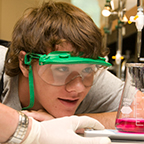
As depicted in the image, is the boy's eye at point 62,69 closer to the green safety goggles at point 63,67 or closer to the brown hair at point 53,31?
the green safety goggles at point 63,67

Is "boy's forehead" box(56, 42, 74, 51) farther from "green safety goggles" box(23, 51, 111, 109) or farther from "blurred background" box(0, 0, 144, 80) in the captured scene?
"blurred background" box(0, 0, 144, 80)

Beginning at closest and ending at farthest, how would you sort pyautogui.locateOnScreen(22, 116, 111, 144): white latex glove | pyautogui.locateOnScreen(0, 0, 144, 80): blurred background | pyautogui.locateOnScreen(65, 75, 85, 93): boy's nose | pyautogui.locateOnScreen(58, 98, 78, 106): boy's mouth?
pyautogui.locateOnScreen(22, 116, 111, 144): white latex glove → pyautogui.locateOnScreen(65, 75, 85, 93): boy's nose → pyautogui.locateOnScreen(58, 98, 78, 106): boy's mouth → pyautogui.locateOnScreen(0, 0, 144, 80): blurred background

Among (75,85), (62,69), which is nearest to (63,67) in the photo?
(62,69)

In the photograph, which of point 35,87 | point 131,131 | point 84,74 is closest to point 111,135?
point 131,131

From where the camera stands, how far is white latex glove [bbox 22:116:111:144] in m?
0.75

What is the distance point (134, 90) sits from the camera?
84 centimetres

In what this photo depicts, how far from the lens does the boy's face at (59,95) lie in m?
1.18

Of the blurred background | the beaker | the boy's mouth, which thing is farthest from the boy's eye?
the blurred background

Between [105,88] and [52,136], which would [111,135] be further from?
[105,88]

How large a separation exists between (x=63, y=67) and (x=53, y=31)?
28 cm

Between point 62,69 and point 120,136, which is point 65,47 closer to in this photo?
point 62,69

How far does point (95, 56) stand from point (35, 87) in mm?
421

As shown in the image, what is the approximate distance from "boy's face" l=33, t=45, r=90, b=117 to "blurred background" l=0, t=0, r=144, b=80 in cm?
56

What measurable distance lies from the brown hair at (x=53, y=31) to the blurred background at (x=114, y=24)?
0.69ft
